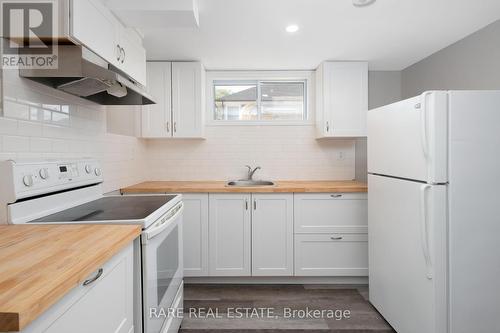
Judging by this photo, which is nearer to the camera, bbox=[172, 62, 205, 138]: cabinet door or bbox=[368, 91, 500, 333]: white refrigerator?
bbox=[368, 91, 500, 333]: white refrigerator

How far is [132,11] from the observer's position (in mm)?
1712

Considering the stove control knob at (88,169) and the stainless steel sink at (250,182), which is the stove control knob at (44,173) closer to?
the stove control knob at (88,169)

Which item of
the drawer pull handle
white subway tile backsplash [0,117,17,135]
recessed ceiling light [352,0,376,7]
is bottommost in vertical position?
the drawer pull handle

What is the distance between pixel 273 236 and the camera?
2670mm

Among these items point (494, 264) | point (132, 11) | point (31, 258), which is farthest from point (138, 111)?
point (494, 264)

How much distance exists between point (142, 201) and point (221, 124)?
1.65 meters

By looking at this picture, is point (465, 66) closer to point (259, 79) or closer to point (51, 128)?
point (259, 79)

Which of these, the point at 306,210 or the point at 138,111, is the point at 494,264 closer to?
the point at 306,210

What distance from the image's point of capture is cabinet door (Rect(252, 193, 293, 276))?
266 cm

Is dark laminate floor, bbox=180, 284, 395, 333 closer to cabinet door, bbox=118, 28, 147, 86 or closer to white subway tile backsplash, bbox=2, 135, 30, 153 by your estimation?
white subway tile backsplash, bbox=2, 135, 30, 153

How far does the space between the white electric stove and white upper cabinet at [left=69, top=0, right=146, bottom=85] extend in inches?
24.9

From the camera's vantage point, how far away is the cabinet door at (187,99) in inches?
115

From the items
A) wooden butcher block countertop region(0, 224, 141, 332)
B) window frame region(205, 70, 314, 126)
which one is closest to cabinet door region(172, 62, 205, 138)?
window frame region(205, 70, 314, 126)

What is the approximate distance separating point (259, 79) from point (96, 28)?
Answer: 2.10 meters
